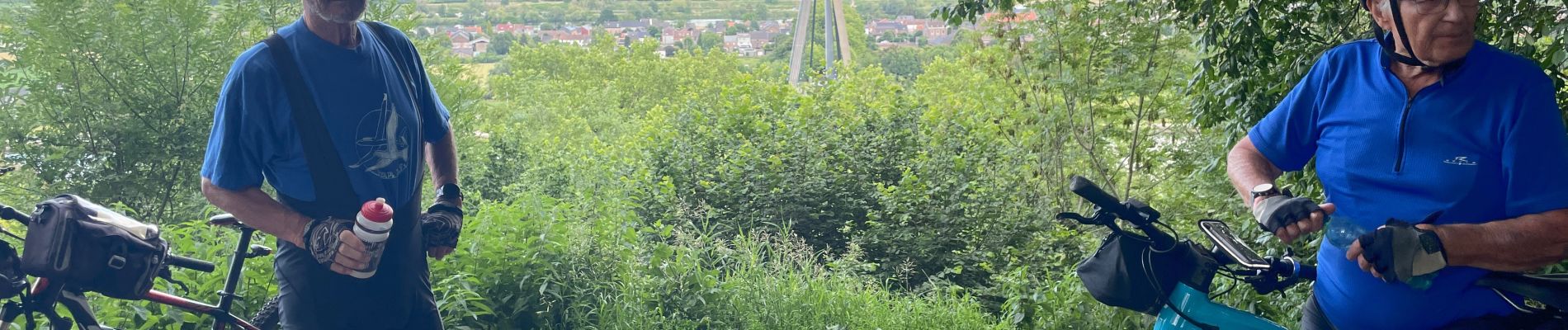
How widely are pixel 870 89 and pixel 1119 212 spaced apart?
9.13 m

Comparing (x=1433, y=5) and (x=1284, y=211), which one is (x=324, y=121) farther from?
(x=1433, y=5)

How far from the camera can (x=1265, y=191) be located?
4.76ft

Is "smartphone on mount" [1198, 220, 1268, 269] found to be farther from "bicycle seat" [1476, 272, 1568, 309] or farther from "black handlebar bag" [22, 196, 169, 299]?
"black handlebar bag" [22, 196, 169, 299]

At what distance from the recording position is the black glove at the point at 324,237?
5.51 ft

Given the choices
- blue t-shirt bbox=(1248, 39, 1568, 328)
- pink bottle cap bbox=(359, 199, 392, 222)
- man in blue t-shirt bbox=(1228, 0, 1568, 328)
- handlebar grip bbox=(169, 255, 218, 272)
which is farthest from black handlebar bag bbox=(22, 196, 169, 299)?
blue t-shirt bbox=(1248, 39, 1568, 328)

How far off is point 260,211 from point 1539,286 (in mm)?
1782

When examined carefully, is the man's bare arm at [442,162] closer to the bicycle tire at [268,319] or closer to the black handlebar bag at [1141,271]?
the bicycle tire at [268,319]

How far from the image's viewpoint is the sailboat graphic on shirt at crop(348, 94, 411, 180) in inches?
69.8

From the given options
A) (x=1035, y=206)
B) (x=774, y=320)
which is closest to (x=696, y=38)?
(x=1035, y=206)

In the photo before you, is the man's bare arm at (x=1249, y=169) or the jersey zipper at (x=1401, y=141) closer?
the jersey zipper at (x=1401, y=141)

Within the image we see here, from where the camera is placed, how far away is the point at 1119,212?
1421 mm

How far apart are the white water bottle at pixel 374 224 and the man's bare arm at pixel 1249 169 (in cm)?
126

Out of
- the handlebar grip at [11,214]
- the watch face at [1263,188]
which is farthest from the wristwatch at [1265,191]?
the handlebar grip at [11,214]

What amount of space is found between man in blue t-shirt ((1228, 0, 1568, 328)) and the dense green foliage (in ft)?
2.53
